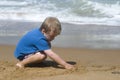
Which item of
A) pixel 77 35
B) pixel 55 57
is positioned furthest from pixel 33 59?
pixel 77 35

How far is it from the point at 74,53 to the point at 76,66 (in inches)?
38.9

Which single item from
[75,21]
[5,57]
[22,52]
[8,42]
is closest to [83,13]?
[75,21]

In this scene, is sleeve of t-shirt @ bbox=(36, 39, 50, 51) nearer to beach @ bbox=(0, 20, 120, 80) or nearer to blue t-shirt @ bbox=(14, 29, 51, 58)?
blue t-shirt @ bbox=(14, 29, 51, 58)

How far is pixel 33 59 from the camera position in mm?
5547

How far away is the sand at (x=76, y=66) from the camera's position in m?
5.16

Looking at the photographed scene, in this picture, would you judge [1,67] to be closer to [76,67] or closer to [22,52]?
[22,52]

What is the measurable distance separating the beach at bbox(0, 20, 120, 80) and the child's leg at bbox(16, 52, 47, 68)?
78 millimetres

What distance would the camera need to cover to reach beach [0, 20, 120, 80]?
5238 millimetres

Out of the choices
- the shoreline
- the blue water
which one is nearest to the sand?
the shoreline

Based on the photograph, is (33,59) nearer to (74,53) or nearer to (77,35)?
(74,53)

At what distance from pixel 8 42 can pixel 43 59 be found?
2.02m

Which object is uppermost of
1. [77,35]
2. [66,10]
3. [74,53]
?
[66,10]

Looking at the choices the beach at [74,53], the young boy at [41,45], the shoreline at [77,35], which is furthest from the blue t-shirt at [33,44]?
the shoreline at [77,35]

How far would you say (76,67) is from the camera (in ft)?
18.4
